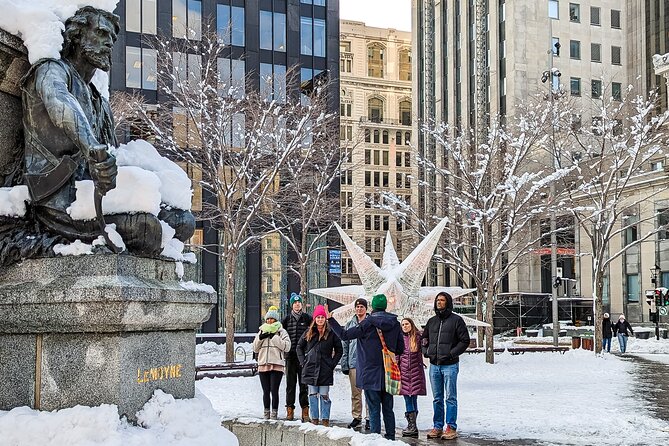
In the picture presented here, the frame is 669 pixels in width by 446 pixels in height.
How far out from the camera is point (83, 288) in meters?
4.61

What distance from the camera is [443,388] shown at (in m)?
12.2

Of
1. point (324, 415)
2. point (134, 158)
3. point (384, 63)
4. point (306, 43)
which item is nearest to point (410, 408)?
point (324, 415)

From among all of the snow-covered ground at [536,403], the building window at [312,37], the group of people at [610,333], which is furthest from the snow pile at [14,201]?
the building window at [312,37]

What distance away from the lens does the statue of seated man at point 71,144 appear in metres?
4.85

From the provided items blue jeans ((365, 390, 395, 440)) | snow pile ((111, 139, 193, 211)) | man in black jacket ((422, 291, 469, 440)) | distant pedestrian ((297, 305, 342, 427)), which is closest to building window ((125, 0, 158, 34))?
distant pedestrian ((297, 305, 342, 427))

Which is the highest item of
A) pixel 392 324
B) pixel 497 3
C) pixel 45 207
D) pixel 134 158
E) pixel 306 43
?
pixel 497 3

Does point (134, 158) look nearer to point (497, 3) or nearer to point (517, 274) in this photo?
point (517, 274)

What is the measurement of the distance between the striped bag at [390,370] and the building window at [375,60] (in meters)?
114

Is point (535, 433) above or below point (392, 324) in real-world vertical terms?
below

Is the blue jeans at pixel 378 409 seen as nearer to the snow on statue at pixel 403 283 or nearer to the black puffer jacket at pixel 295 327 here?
the black puffer jacket at pixel 295 327

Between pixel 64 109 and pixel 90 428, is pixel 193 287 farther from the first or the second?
pixel 64 109

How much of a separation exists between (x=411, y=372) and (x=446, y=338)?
0.91 m

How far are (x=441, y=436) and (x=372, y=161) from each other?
335ft

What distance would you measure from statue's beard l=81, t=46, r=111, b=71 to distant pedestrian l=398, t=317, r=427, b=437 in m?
7.75
